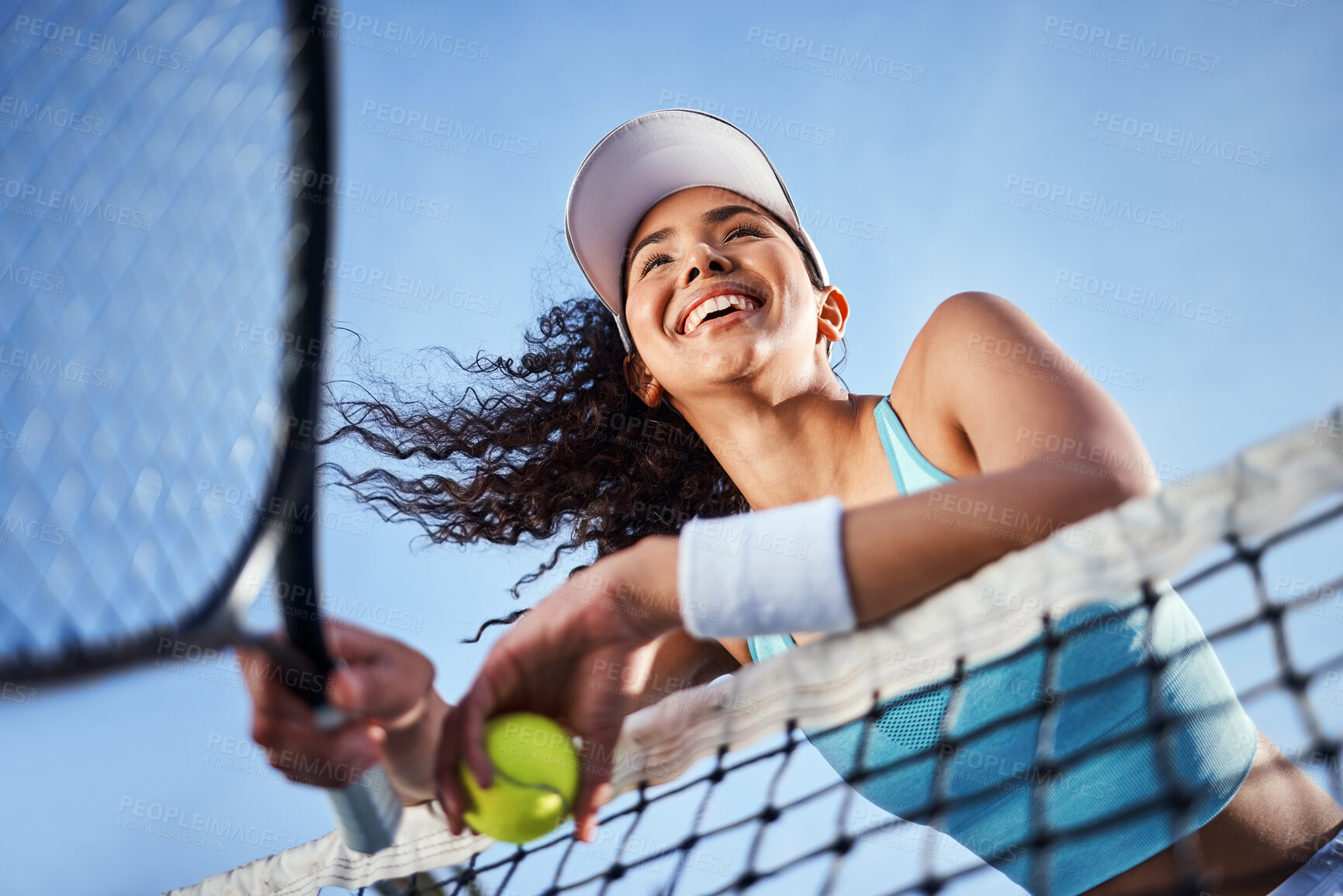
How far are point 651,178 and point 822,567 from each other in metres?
1.39

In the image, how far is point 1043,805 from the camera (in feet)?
4.83

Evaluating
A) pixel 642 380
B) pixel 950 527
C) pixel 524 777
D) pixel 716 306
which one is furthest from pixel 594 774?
pixel 642 380

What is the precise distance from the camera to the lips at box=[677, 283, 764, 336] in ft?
6.28

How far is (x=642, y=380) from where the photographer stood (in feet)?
8.07

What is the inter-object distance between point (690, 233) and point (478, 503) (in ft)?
3.92

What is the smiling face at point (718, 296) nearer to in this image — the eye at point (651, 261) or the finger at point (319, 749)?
the eye at point (651, 261)

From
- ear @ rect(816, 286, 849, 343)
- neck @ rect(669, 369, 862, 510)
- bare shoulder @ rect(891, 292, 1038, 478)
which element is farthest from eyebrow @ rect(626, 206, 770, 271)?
bare shoulder @ rect(891, 292, 1038, 478)

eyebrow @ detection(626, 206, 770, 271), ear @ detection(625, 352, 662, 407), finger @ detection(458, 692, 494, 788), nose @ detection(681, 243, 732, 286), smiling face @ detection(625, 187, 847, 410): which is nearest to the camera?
finger @ detection(458, 692, 494, 788)

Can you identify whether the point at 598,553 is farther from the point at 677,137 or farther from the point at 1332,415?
the point at 1332,415

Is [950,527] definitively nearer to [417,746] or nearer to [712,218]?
[417,746]

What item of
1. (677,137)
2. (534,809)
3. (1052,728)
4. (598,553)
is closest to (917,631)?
(1052,728)

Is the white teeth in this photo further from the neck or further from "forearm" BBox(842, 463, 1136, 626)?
"forearm" BBox(842, 463, 1136, 626)

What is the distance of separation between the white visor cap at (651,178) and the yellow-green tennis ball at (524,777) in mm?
1247

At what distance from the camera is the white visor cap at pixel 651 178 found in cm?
218
